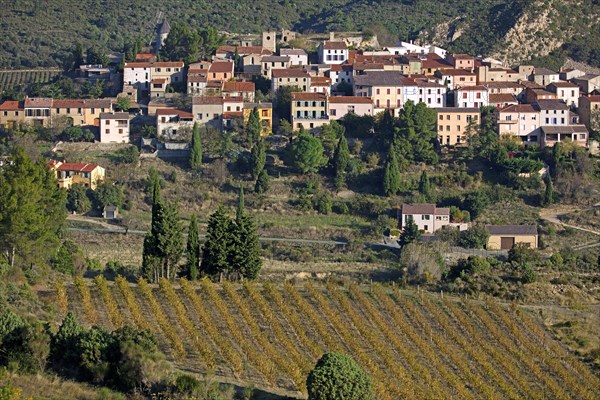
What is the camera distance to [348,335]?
34312 millimetres

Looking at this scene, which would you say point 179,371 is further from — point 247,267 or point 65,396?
point 247,267

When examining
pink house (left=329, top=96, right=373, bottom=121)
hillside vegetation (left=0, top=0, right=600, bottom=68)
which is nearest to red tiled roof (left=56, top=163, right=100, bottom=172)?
pink house (left=329, top=96, right=373, bottom=121)

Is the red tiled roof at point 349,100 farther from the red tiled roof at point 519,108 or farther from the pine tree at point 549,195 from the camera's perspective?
the pine tree at point 549,195

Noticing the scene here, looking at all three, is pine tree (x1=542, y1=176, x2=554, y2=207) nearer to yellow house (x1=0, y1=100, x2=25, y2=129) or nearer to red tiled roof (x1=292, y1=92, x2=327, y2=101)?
red tiled roof (x1=292, y1=92, x2=327, y2=101)

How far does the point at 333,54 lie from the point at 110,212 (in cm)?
1972

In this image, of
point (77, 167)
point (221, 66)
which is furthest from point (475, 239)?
point (221, 66)

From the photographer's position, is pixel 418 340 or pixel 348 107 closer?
pixel 418 340

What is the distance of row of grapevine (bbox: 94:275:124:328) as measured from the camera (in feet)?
112

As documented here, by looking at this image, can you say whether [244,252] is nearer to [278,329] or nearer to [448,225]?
[278,329]

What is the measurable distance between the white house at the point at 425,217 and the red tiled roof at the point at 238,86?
13.0m

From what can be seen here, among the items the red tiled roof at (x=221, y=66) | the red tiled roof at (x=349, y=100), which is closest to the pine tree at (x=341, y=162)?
the red tiled roof at (x=349, y=100)

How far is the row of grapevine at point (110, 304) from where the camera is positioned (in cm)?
3422

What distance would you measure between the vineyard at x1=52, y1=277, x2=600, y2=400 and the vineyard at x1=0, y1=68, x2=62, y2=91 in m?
41.3

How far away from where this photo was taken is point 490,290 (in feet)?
133
